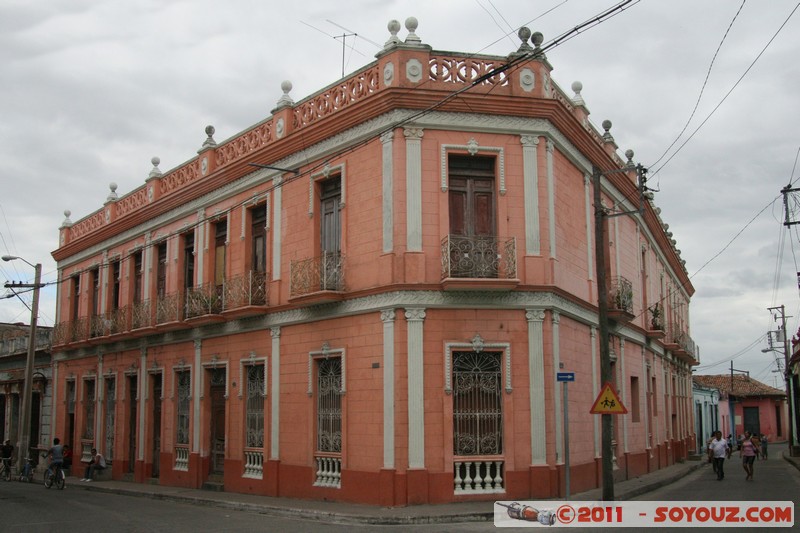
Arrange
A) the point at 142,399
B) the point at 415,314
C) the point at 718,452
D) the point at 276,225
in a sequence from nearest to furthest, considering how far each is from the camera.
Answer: the point at 415,314 < the point at 276,225 < the point at 718,452 < the point at 142,399

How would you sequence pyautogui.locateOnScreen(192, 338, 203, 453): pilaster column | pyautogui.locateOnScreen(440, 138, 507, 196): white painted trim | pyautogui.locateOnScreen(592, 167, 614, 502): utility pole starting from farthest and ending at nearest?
1. pyautogui.locateOnScreen(192, 338, 203, 453): pilaster column
2. pyautogui.locateOnScreen(440, 138, 507, 196): white painted trim
3. pyautogui.locateOnScreen(592, 167, 614, 502): utility pole

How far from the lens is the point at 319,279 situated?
17.5m

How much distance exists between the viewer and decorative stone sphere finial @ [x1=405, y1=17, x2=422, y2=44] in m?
16.7

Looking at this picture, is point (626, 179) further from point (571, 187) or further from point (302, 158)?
point (302, 158)

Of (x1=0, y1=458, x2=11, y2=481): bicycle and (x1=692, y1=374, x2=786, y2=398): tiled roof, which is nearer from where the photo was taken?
(x1=0, y1=458, x2=11, y2=481): bicycle

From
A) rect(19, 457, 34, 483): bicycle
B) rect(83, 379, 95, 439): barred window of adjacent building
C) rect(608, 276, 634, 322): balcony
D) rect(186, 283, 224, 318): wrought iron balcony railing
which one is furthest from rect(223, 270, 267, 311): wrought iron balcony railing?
rect(19, 457, 34, 483): bicycle

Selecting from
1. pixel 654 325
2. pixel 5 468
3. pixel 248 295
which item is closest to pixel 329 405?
pixel 248 295

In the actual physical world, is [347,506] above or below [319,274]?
below

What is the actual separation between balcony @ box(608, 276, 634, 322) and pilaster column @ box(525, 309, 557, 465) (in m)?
4.41

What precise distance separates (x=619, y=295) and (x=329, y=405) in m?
7.88

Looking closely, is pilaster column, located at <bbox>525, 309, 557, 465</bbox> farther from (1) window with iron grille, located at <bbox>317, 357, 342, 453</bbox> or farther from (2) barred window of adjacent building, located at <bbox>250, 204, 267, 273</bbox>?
(2) barred window of adjacent building, located at <bbox>250, 204, 267, 273</bbox>

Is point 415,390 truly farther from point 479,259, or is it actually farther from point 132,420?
point 132,420

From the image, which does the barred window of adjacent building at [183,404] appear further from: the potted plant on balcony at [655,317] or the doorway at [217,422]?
the potted plant on balcony at [655,317]

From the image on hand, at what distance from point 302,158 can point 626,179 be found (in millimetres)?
9706
